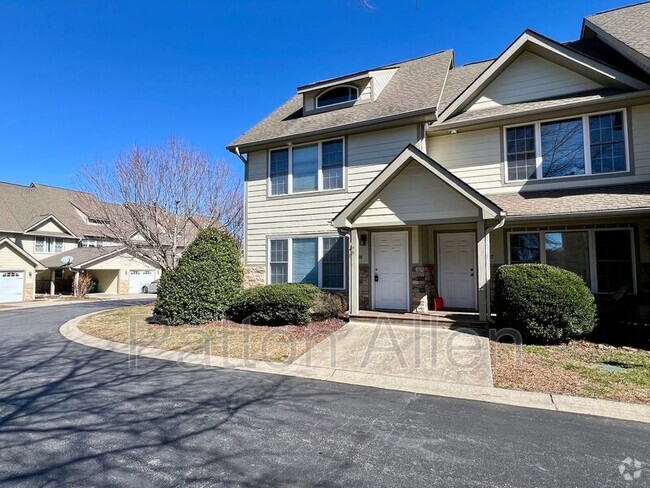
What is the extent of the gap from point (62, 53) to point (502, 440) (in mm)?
18037

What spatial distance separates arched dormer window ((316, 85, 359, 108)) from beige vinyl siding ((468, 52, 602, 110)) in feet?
13.7

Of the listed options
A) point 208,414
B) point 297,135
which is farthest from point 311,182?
point 208,414

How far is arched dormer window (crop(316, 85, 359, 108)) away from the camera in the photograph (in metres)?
13.4

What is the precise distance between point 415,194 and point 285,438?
7179mm

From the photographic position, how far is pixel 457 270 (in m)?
11.3

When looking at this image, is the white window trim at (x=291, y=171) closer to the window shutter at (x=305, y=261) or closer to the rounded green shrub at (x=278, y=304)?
the window shutter at (x=305, y=261)

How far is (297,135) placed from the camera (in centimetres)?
1255

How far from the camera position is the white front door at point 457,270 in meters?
11.1

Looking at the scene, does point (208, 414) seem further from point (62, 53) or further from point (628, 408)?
point (62, 53)

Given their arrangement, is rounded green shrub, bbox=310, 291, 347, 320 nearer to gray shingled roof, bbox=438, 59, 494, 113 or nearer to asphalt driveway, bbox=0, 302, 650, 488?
asphalt driveway, bbox=0, 302, 650, 488

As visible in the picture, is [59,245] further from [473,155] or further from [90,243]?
[473,155]

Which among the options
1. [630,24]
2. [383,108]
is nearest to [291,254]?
[383,108]

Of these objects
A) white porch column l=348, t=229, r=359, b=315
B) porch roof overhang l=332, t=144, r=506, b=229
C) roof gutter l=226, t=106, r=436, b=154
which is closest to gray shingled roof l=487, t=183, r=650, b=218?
porch roof overhang l=332, t=144, r=506, b=229

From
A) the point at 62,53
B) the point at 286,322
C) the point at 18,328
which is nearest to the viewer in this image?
the point at 286,322
